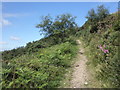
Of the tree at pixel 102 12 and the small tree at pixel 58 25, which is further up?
the tree at pixel 102 12

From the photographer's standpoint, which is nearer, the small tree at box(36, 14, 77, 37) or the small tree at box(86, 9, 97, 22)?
the small tree at box(36, 14, 77, 37)

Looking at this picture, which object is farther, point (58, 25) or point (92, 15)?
point (92, 15)

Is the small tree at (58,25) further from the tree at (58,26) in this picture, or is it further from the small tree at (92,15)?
the small tree at (92,15)

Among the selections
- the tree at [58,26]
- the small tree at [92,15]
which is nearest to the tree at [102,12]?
the small tree at [92,15]

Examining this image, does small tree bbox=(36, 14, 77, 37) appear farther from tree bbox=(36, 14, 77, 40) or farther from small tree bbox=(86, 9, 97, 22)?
small tree bbox=(86, 9, 97, 22)

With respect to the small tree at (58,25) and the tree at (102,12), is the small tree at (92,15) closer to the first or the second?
the tree at (102,12)

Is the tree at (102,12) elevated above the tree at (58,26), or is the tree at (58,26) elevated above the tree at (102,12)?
the tree at (102,12)

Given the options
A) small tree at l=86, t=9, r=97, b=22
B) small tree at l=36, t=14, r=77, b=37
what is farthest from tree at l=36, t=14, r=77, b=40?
small tree at l=86, t=9, r=97, b=22

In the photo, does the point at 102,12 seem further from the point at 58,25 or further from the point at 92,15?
the point at 58,25

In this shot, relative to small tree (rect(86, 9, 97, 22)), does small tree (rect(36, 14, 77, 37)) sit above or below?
below

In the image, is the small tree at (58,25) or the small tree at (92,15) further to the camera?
the small tree at (92,15)

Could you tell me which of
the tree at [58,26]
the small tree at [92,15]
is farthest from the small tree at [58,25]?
the small tree at [92,15]

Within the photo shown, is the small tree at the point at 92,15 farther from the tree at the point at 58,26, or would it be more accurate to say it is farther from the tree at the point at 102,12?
the tree at the point at 58,26

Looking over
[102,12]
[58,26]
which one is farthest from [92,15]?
[58,26]
